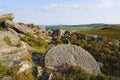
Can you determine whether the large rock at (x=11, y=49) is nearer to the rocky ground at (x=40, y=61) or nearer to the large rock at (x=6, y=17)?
the rocky ground at (x=40, y=61)

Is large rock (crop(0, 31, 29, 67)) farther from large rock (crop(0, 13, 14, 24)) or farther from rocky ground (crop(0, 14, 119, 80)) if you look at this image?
large rock (crop(0, 13, 14, 24))

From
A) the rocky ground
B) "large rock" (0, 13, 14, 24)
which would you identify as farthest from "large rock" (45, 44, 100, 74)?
"large rock" (0, 13, 14, 24)

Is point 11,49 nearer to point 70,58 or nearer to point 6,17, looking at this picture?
point 70,58

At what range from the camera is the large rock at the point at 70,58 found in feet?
62.5

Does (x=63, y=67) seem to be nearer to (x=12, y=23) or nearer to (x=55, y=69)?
(x=55, y=69)

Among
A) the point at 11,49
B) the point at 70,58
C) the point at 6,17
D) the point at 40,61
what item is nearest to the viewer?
the point at 40,61

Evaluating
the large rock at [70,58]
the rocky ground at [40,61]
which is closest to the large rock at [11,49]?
the rocky ground at [40,61]

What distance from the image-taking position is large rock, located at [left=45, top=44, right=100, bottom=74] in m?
19.1

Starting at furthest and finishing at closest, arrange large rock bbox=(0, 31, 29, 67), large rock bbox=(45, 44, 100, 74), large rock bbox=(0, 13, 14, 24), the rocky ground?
large rock bbox=(0, 13, 14, 24) < large rock bbox=(45, 44, 100, 74) < large rock bbox=(0, 31, 29, 67) < the rocky ground

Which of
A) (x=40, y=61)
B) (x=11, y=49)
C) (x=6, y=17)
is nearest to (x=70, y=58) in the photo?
(x=40, y=61)

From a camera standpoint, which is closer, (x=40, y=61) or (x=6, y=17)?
(x=40, y=61)

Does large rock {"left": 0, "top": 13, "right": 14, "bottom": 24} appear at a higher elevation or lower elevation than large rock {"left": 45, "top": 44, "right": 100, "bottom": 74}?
higher

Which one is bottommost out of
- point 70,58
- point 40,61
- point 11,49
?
point 40,61

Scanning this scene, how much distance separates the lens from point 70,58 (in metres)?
19.6
